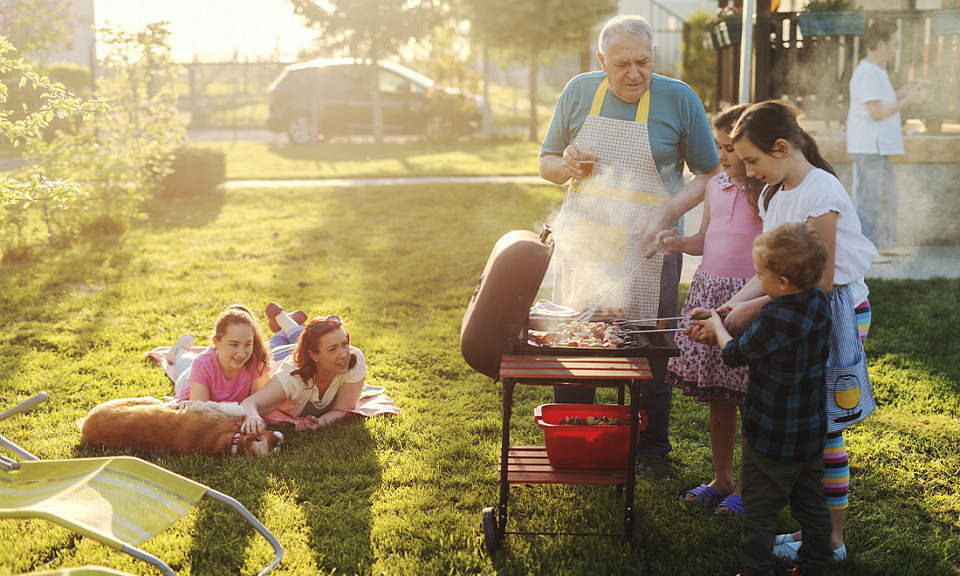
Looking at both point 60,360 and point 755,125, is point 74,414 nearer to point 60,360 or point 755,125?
point 60,360

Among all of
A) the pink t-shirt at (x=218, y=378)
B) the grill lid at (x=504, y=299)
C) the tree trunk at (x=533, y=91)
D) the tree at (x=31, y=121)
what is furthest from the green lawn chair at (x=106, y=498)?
Result: the tree trunk at (x=533, y=91)

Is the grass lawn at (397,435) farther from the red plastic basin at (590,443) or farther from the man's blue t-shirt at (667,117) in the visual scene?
the man's blue t-shirt at (667,117)

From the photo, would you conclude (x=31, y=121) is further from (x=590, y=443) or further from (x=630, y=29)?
(x=590, y=443)

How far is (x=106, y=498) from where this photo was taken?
2412mm

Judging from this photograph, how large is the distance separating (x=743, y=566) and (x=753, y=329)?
813 mm

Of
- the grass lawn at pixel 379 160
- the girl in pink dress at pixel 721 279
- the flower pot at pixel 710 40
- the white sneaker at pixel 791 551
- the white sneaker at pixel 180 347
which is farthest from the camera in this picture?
the grass lawn at pixel 379 160

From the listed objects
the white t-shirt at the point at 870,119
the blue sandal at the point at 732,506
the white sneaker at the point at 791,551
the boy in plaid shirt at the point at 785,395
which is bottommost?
the white sneaker at the point at 791,551

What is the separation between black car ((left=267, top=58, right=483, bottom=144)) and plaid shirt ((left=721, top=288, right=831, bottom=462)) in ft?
47.7

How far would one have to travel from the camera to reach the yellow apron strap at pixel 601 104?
3.19 metres

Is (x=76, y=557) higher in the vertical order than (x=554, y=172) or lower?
lower

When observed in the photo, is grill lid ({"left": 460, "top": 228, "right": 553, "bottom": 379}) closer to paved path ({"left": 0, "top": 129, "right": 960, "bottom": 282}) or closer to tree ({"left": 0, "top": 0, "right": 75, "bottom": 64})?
paved path ({"left": 0, "top": 129, "right": 960, "bottom": 282})

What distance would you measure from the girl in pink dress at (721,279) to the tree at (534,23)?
551 inches

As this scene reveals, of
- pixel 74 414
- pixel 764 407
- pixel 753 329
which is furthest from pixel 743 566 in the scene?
pixel 74 414

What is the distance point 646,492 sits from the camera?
330 cm
